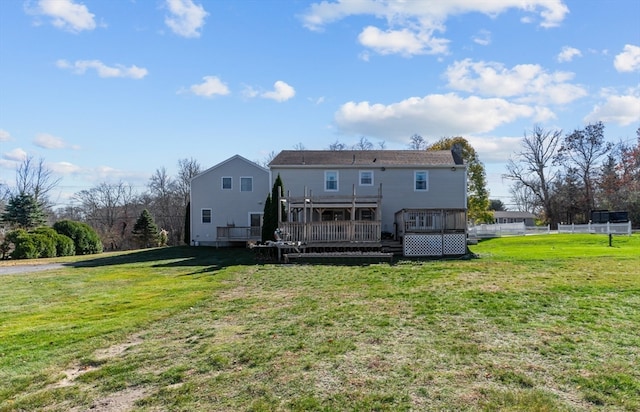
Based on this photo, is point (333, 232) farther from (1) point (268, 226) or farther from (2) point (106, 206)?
(2) point (106, 206)

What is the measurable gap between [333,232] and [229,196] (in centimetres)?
1051

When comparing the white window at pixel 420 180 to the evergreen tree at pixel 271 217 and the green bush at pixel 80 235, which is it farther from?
the green bush at pixel 80 235

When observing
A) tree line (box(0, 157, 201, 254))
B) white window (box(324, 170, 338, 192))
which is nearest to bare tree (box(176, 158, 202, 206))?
tree line (box(0, 157, 201, 254))

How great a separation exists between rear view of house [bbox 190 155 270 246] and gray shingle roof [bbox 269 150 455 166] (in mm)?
2211

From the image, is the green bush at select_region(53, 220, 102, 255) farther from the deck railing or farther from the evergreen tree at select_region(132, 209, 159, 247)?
the deck railing

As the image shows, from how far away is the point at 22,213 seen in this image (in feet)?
96.1

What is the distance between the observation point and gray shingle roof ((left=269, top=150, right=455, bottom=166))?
24.3m

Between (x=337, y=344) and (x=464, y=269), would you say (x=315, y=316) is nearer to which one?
(x=337, y=344)

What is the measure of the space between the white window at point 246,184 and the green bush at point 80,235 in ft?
34.9

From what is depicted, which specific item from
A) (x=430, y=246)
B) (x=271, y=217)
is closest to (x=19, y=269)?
(x=271, y=217)

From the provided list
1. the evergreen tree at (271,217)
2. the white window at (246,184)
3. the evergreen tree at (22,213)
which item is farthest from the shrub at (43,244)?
the evergreen tree at (271,217)

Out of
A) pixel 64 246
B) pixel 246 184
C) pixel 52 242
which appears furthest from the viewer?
pixel 246 184

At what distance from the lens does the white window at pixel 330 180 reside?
79.4 feet

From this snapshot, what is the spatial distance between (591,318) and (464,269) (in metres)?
6.50
